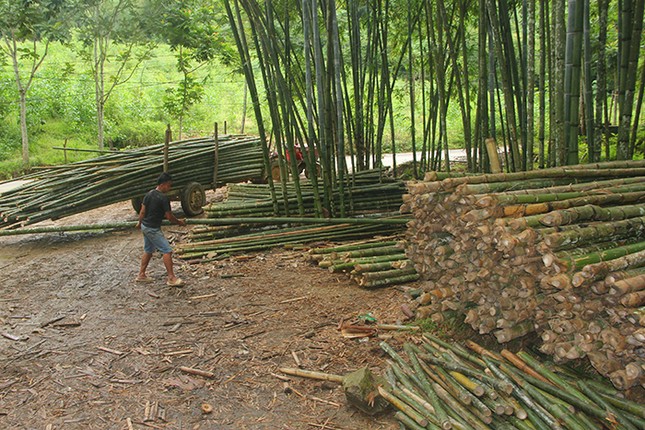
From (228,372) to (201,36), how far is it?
8.02 m

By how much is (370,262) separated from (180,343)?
1.75 m

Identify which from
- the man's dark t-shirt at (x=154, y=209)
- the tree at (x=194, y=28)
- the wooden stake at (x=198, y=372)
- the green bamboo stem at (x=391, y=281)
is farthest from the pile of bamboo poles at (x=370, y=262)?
the tree at (x=194, y=28)

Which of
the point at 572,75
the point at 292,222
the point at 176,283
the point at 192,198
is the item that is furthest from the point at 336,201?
the point at 572,75

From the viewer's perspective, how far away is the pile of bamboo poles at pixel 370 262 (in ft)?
14.3

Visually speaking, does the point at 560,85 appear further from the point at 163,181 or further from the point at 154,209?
the point at 154,209

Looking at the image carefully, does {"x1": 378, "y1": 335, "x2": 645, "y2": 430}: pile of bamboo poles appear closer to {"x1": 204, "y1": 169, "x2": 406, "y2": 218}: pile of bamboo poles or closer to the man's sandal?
the man's sandal

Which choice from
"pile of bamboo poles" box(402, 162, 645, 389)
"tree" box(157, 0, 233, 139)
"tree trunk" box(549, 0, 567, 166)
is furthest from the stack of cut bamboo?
"tree" box(157, 0, 233, 139)

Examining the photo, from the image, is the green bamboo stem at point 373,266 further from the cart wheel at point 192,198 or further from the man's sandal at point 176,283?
the cart wheel at point 192,198

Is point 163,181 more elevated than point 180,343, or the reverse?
point 163,181

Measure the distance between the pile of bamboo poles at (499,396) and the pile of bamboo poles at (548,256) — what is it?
16 centimetres

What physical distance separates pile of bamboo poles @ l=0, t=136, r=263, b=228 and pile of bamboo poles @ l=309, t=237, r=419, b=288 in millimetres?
3123

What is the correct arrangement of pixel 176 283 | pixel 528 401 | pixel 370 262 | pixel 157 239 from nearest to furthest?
pixel 528 401, pixel 370 262, pixel 176 283, pixel 157 239

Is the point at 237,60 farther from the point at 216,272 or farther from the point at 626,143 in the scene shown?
the point at 626,143

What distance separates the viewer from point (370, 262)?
4473 millimetres
